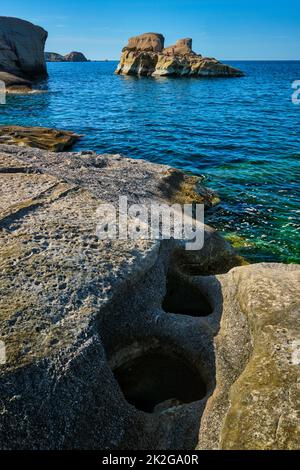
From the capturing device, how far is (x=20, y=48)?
7731 centimetres

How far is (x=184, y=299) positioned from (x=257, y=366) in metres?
3.24

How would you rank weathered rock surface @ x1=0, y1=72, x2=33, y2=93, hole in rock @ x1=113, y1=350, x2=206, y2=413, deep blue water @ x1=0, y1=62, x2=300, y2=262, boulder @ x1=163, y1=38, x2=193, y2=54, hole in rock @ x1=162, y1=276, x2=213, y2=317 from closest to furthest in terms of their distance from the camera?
1. hole in rock @ x1=113, y1=350, x2=206, y2=413
2. hole in rock @ x1=162, y1=276, x2=213, y2=317
3. deep blue water @ x1=0, y1=62, x2=300, y2=262
4. weathered rock surface @ x1=0, y1=72, x2=33, y2=93
5. boulder @ x1=163, y1=38, x2=193, y2=54

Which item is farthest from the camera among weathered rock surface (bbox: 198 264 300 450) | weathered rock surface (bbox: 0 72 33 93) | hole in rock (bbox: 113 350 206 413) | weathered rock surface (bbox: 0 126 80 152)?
weathered rock surface (bbox: 0 72 33 93)

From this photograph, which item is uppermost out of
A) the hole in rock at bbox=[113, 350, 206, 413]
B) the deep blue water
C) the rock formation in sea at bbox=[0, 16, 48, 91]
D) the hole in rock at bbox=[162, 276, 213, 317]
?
the rock formation in sea at bbox=[0, 16, 48, 91]

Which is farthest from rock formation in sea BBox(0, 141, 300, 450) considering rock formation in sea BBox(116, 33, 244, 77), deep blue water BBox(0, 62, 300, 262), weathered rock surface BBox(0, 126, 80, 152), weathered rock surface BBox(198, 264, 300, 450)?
rock formation in sea BBox(116, 33, 244, 77)

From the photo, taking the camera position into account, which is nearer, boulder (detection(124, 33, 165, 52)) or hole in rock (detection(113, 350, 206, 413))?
hole in rock (detection(113, 350, 206, 413))

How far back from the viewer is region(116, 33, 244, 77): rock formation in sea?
11638 cm

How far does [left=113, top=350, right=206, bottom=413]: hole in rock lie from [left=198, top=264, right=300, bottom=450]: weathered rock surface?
2.38 ft

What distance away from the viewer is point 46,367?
535 cm

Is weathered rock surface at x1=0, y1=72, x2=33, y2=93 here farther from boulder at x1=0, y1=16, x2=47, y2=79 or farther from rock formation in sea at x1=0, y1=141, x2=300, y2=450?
rock formation in sea at x1=0, y1=141, x2=300, y2=450

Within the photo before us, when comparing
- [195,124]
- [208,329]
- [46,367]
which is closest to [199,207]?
[208,329]

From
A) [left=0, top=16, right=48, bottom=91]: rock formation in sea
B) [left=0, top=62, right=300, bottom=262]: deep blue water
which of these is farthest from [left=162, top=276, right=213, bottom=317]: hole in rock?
[left=0, top=16, right=48, bottom=91]: rock formation in sea

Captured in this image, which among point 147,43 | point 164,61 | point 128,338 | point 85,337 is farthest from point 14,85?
point 147,43

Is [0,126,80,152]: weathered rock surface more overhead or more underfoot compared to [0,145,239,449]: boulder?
more overhead
